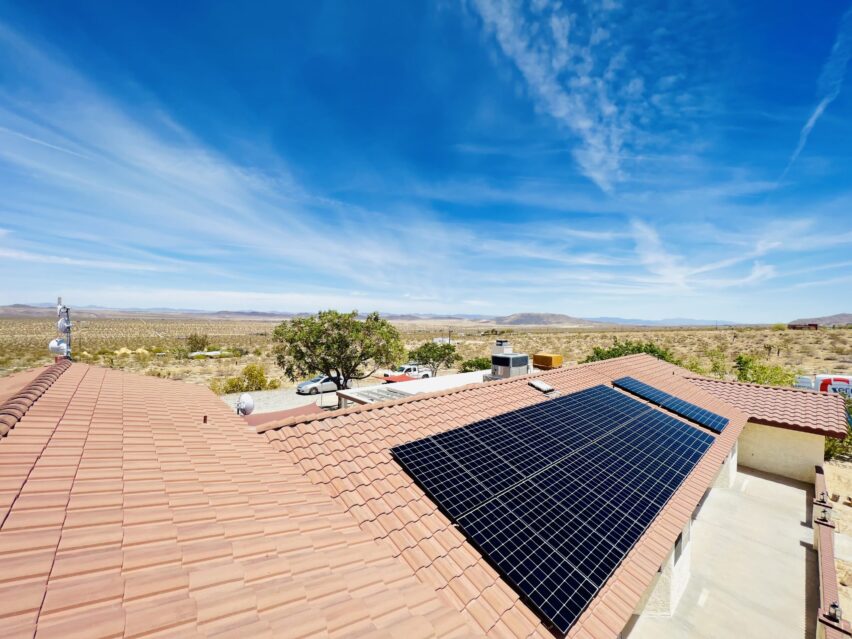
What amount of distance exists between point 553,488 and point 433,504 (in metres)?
2.52

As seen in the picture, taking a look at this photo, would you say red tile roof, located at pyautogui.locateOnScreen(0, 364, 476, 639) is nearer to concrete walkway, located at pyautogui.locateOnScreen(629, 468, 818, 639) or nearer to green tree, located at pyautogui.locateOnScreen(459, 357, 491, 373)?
concrete walkway, located at pyautogui.locateOnScreen(629, 468, 818, 639)

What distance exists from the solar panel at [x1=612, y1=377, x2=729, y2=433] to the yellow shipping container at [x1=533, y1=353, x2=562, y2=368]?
3.06 m

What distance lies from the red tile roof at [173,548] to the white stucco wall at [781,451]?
18.1 metres

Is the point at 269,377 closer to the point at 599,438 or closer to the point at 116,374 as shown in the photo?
the point at 116,374

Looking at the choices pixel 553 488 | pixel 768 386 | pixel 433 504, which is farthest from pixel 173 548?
pixel 768 386

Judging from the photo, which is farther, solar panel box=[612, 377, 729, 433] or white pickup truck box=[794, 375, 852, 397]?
white pickup truck box=[794, 375, 852, 397]

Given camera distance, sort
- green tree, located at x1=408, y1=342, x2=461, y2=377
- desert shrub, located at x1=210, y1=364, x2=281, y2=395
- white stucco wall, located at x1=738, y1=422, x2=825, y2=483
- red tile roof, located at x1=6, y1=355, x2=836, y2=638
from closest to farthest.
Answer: red tile roof, located at x1=6, y1=355, x2=836, y2=638 → white stucco wall, located at x1=738, y1=422, x2=825, y2=483 → desert shrub, located at x1=210, y1=364, x2=281, y2=395 → green tree, located at x1=408, y1=342, x2=461, y2=377

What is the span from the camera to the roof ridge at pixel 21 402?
510 centimetres

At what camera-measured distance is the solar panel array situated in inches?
207

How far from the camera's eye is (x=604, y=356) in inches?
1254

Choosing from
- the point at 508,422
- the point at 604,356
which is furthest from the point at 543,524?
the point at 604,356

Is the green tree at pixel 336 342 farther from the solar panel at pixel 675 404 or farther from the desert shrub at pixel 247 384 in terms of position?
the solar panel at pixel 675 404

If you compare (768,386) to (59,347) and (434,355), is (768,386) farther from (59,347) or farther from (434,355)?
(59,347)

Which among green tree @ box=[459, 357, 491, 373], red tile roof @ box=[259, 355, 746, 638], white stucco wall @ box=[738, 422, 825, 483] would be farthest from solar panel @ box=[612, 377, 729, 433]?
green tree @ box=[459, 357, 491, 373]
